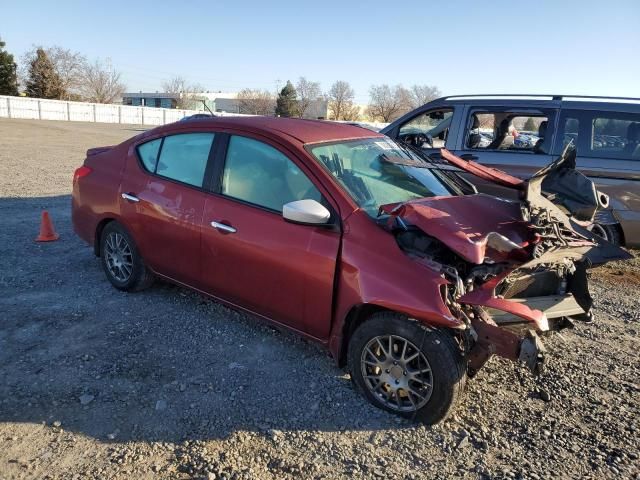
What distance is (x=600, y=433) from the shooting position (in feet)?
10.1

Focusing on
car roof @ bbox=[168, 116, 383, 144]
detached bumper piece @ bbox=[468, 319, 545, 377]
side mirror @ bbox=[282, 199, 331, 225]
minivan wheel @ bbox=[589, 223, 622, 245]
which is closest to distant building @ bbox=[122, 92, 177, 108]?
minivan wheel @ bbox=[589, 223, 622, 245]

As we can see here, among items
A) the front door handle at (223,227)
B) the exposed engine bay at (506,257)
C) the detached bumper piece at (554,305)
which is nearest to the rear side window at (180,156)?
the front door handle at (223,227)

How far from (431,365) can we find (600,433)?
1.15m

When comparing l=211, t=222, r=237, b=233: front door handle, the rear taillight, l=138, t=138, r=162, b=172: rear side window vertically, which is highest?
l=138, t=138, r=162, b=172: rear side window

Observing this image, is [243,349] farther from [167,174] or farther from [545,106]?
[545,106]

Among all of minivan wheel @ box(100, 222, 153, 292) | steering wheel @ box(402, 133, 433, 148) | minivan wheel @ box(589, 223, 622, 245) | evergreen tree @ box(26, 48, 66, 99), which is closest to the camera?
minivan wheel @ box(100, 222, 153, 292)

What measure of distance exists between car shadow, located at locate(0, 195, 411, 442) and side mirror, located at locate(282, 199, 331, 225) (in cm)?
115

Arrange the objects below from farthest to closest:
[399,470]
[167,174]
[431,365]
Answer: [167,174] → [431,365] → [399,470]

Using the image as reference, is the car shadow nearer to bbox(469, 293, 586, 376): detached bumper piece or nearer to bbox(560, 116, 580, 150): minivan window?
bbox(469, 293, 586, 376): detached bumper piece

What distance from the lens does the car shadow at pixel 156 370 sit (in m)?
3.08

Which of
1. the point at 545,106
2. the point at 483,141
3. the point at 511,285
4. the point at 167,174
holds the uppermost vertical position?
the point at 545,106

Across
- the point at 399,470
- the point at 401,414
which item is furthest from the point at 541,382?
the point at 399,470

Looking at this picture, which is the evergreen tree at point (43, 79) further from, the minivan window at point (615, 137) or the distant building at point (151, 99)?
the minivan window at point (615, 137)

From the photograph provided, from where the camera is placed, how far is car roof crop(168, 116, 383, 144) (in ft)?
12.6
